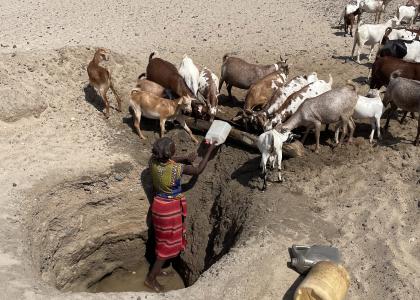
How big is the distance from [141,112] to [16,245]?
3478 mm

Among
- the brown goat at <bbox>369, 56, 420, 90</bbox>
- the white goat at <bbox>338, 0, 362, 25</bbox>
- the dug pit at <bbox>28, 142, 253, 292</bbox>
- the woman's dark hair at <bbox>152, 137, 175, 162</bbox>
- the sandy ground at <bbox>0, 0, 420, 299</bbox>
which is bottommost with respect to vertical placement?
the dug pit at <bbox>28, 142, 253, 292</bbox>

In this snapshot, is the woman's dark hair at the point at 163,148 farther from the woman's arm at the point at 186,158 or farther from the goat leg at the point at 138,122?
the goat leg at the point at 138,122

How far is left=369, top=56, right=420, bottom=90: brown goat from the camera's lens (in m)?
9.50

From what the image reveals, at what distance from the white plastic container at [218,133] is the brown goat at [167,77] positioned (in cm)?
132

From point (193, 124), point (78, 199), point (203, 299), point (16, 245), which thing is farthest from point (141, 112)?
point (203, 299)

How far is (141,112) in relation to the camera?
8758 mm

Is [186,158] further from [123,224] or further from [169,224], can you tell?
[123,224]

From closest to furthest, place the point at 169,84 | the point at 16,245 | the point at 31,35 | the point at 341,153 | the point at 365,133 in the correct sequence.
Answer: the point at 16,245 → the point at 341,153 → the point at 365,133 → the point at 169,84 → the point at 31,35

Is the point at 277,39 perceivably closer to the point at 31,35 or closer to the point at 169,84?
the point at 169,84

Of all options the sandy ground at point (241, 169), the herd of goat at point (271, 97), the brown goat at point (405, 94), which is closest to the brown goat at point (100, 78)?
the herd of goat at point (271, 97)

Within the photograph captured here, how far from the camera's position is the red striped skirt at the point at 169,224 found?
7219 millimetres

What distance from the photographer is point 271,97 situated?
9336 mm

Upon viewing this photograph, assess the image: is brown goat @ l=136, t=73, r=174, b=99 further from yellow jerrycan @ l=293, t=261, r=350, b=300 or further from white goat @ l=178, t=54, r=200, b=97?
yellow jerrycan @ l=293, t=261, r=350, b=300

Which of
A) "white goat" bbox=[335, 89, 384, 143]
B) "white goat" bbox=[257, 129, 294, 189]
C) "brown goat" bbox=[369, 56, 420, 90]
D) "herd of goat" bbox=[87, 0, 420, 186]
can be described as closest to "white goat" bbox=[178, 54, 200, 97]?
"herd of goat" bbox=[87, 0, 420, 186]
